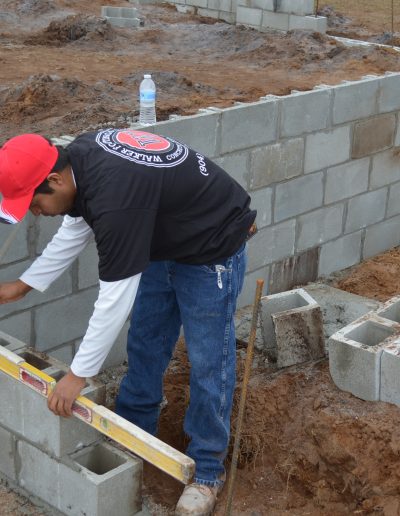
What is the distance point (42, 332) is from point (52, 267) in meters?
0.93

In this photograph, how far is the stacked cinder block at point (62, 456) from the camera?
11.5 feet

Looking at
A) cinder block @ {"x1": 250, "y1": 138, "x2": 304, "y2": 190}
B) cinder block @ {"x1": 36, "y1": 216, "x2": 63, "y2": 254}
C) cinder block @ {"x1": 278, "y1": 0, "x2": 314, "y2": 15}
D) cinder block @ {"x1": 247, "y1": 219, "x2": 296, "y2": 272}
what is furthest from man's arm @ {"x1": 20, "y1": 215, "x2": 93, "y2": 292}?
cinder block @ {"x1": 278, "y1": 0, "x2": 314, "y2": 15}

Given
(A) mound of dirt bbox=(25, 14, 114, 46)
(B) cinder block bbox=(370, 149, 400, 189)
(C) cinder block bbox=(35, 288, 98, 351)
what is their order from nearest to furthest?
(C) cinder block bbox=(35, 288, 98, 351) < (B) cinder block bbox=(370, 149, 400, 189) < (A) mound of dirt bbox=(25, 14, 114, 46)

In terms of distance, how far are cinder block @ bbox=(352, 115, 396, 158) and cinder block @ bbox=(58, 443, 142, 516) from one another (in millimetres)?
3307

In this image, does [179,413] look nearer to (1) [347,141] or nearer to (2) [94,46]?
(1) [347,141]

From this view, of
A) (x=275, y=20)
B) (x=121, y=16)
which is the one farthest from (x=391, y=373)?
(x=121, y=16)

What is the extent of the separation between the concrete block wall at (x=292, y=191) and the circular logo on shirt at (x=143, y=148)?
0.99 meters

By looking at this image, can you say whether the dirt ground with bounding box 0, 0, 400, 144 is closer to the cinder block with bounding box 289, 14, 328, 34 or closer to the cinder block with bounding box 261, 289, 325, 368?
the cinder block with bounding box 289, 14, 328, 34

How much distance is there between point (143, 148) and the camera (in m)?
3.19

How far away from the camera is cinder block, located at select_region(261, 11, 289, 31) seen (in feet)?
34.8

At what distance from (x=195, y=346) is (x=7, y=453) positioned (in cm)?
106

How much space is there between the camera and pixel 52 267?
3.53 metres

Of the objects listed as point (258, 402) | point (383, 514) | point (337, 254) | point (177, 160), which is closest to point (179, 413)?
point (258, 402)

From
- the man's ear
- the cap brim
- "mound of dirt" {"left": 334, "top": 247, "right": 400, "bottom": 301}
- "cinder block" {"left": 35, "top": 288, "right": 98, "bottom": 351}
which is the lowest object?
"mound of dirt" {"left": 334, "top": 247, "right": 400, "bottom": 301}
